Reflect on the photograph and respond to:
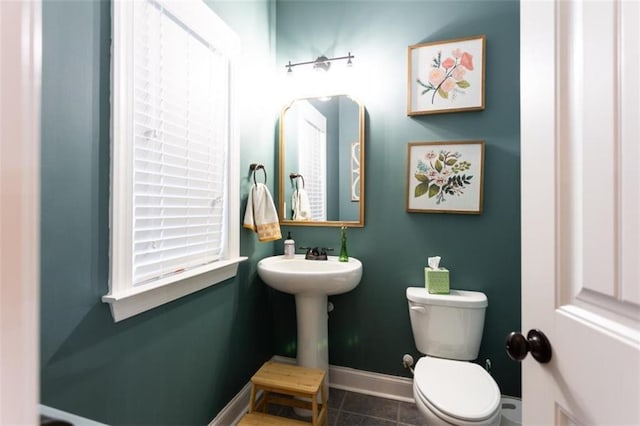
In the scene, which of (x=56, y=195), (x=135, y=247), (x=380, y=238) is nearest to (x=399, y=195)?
(x=380, y=238)

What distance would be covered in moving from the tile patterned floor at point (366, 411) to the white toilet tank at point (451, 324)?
1.37 ft

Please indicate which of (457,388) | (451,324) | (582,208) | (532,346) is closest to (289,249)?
(451,324)

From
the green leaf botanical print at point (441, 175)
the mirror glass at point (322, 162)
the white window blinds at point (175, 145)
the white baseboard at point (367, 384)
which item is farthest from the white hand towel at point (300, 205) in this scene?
the white baseboard at point (367, 384)

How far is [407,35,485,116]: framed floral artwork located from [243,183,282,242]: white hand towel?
40.4 inches

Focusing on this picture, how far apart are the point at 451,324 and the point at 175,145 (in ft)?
5.29

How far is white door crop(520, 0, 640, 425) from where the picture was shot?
16.1 inches

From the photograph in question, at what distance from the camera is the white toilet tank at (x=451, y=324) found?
5.15 ft

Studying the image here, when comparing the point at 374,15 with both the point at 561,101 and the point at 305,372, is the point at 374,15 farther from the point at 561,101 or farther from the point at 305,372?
the point at 305,372

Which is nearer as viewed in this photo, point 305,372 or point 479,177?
point 305,372

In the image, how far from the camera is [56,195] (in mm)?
798

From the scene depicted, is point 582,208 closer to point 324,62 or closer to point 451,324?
point 451,324

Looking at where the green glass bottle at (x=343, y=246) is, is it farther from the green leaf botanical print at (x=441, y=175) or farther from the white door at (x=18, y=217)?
the white door at (x=18, y=217)

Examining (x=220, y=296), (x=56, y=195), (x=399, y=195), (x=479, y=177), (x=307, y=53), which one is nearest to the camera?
(x=56, y=195)

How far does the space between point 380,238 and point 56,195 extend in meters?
1.56
